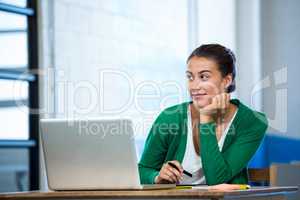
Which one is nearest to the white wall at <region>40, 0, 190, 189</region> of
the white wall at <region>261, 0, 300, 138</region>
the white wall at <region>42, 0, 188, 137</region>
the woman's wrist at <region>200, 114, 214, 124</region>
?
the white wall at <region>42, 0, 188, 137</region>

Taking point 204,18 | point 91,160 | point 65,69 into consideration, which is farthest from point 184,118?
point 204,18

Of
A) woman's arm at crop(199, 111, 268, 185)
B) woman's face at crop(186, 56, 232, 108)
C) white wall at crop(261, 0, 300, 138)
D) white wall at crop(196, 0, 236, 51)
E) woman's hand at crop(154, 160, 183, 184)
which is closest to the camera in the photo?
woman's hand at crop(154, 160, 183, 184)

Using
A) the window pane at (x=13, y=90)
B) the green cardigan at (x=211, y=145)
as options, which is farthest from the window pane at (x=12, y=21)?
the green cardigan at (x=211, y=145)

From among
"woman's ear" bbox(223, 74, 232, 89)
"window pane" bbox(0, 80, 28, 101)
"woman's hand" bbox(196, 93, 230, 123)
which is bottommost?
"woman's hand" bbox(196, 93, 230, 123)

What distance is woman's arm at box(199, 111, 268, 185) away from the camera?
9.07 ft

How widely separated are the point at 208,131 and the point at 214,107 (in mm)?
117

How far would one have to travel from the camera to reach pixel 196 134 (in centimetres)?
289

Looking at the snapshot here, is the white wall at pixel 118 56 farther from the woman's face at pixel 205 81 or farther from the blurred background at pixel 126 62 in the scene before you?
the woman's face at pixel 205 81

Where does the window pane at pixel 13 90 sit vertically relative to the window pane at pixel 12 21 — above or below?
below

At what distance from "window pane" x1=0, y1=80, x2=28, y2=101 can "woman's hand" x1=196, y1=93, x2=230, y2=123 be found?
133cm

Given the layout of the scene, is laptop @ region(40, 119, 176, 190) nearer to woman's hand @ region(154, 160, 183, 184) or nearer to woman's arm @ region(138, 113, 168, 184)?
woman's hand @ region(154, 160, 183, 184)

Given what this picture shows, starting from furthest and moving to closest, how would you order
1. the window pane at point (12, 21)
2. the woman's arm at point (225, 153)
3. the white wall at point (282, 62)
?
the white wall at point (282, 62)
the window pane at point (12, 21)
the woman's arm at point (225, 153)

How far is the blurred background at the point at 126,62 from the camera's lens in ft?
12.7

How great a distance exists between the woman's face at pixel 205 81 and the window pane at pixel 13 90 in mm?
1237
